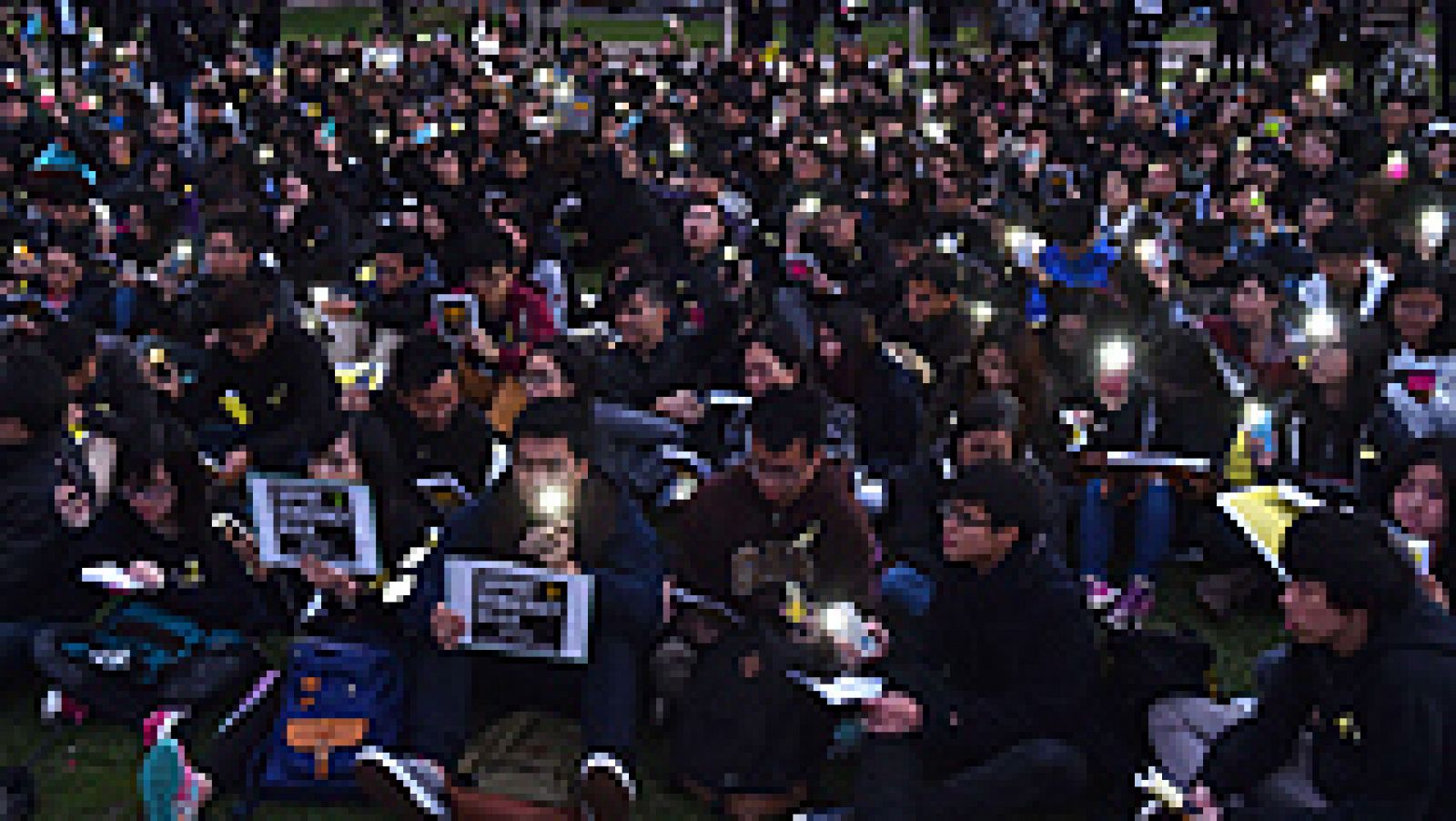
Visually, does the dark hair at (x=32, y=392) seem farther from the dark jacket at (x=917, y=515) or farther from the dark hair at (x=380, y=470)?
the dark jacket at (x=917, y=515)

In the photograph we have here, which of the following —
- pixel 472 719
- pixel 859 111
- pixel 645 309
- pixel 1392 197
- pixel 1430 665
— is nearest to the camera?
pixel 1430 665

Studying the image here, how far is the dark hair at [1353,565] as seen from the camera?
4012mm

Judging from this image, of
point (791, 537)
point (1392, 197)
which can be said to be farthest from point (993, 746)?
point (1392, 197)

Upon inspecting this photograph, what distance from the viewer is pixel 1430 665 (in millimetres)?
3943

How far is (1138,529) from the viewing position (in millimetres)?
7441

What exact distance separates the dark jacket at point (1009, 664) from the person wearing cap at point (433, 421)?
8.99ft

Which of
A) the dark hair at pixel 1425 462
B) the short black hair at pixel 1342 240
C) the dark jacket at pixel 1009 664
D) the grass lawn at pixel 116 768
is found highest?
the short black hair at pixel 1342 240

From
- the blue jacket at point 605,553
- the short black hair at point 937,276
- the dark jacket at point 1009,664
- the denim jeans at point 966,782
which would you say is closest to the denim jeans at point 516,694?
the blue jacket at point 605,553

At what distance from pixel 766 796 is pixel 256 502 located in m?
2.36

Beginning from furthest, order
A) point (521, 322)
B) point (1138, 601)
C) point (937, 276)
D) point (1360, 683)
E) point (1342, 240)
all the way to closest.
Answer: point (521, 322)
point (1342, 240)
point (937, 276)
point (1138, 601)
point (1360, 683)

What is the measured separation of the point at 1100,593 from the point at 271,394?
4.74m

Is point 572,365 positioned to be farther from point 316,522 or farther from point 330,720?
point 330,720

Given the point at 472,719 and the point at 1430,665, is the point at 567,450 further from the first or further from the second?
the point at 1430,665

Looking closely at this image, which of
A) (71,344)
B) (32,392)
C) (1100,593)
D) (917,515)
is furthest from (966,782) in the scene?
(71,344)
